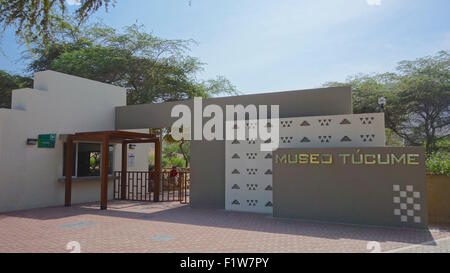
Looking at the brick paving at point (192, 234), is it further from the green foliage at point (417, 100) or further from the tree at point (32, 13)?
the green foliage at point (417, 100)

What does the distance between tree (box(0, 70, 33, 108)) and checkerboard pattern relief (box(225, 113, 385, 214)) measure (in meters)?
16.4

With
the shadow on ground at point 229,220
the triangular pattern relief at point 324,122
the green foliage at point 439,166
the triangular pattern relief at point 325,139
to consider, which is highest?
the triangular pattern relief at point 324,122

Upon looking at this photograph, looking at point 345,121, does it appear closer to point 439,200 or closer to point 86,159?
point 439,200

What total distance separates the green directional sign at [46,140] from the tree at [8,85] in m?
11.8

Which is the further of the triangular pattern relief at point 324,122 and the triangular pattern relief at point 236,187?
the triangular pattern relief at point 236,187

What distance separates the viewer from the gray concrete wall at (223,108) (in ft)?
33.4

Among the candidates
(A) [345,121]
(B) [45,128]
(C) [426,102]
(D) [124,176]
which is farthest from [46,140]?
(C) [426,102]

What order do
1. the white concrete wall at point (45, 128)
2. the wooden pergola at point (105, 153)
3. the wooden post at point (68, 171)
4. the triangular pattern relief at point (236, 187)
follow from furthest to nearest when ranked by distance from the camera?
the wooden post at point (68, 171) → the wooden pergola at point (105, 153) → the triangular pattern relief at point (236, 187) → the white concrete wall at point (45, 128)

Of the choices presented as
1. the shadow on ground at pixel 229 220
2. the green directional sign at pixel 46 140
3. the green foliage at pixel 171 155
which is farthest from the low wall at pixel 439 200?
the green foliage at pixel 171 155

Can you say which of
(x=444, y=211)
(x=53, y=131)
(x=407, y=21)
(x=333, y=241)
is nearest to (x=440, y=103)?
(x=407, y=21)

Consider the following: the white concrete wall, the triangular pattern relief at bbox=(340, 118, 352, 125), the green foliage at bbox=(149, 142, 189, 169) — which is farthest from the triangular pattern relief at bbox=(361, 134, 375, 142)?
the green foliage at bbox=(149, 142, 189, 169)

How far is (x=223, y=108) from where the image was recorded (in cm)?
1175

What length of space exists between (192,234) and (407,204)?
471cm

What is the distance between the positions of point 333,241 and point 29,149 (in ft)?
30.5
